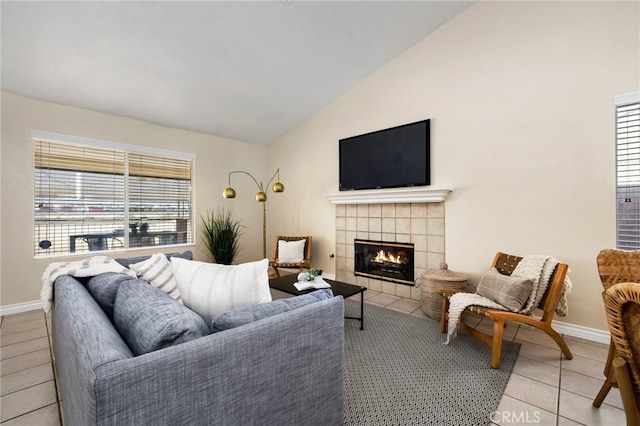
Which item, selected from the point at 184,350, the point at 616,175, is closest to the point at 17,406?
the point at 184,350

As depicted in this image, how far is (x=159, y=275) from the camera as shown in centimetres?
161

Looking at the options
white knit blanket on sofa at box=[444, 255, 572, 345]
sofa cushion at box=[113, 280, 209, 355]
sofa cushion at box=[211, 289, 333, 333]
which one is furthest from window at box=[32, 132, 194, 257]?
white knit blanket on sofa at box=[444, 255, 572, 345]

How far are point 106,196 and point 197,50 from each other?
228 centimetres

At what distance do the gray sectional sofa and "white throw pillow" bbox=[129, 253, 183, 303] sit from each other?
298 millimetres

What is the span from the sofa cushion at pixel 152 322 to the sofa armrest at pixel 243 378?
3.0 inches

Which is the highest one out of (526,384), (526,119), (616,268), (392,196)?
(526,119)

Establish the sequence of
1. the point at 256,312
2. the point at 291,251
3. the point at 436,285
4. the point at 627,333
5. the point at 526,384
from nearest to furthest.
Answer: the point at 627,333 → the point at 256,312 → the point at 526,384 → the point at 436,285 → the point at 291,251

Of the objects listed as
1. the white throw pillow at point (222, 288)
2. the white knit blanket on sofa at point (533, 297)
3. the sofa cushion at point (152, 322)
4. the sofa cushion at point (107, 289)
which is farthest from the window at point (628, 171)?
the sofa cushion at point (107, 289)

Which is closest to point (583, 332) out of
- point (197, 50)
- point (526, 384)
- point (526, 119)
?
point (526, 384)

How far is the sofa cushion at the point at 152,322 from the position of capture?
0.91 metres

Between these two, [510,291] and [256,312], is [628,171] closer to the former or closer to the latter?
[510,291]

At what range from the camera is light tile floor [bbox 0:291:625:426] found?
1550mm

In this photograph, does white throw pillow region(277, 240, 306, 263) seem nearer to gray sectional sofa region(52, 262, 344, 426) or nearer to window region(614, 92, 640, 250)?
gray sectional sofa region(52, 262, 344, 426)

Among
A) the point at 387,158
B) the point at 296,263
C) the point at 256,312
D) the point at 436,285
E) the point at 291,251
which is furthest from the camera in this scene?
the point at 291,251
